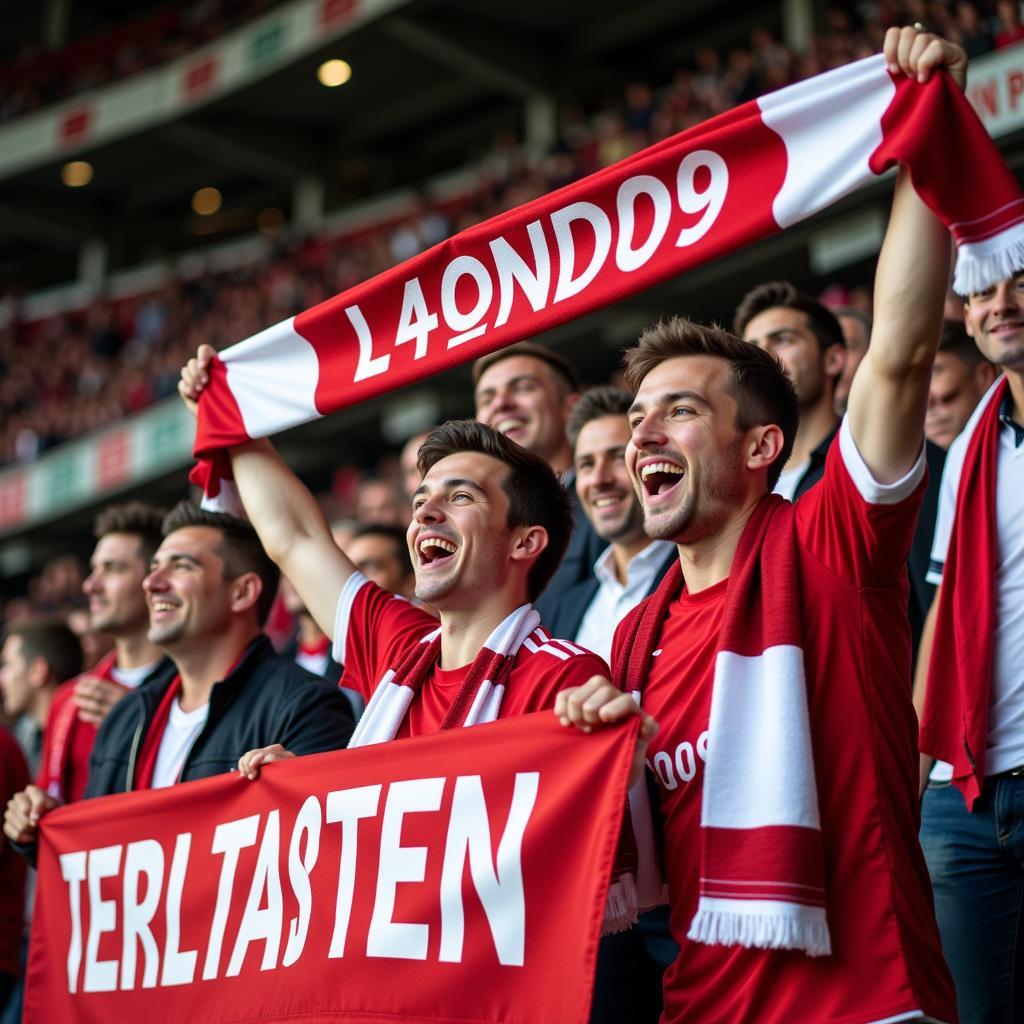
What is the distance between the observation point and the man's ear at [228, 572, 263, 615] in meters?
3.81

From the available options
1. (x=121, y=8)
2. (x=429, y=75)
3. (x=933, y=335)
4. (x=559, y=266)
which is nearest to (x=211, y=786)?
(x=559, y=266)

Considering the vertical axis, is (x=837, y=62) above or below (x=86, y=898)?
above

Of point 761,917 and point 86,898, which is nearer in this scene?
point 761,917

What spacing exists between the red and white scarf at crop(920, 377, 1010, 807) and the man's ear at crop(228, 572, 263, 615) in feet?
6.46

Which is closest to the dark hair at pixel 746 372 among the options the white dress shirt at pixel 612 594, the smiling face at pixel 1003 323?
the smiling face at pixel 1003 323

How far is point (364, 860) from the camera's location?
2.51 m

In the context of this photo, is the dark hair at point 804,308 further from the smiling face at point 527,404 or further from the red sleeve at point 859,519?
the red sleeve at point 859,519

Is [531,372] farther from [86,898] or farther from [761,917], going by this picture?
[761,917]

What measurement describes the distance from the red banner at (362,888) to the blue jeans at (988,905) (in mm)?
884

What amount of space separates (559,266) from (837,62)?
29.1 ft

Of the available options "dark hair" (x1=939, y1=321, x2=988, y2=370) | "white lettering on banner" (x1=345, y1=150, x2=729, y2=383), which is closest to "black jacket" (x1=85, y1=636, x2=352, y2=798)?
"white lettering on banner" (x1=345, y1=150, x2=729, y2=383)

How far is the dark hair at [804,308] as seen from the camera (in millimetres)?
3902

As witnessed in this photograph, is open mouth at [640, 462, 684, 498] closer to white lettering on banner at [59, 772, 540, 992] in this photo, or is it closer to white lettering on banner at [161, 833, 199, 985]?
white lettering on banner at [59, 772, 540, 992]

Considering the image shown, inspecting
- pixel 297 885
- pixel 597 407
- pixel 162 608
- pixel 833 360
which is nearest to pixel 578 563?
pixel 597 407
